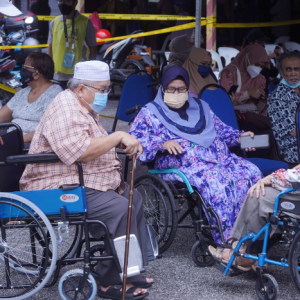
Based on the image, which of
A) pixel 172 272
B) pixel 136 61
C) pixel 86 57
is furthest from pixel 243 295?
pixel 136 61

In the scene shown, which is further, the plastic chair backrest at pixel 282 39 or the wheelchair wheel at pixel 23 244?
the plastic chair backrest at pixel 282 39

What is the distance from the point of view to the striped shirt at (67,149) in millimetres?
3777

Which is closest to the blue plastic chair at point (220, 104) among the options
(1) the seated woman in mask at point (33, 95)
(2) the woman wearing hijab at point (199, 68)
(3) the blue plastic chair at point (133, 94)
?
(2) the woman wearing hijab at point (199, 68)

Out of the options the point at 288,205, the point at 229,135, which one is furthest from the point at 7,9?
the point at 288,205

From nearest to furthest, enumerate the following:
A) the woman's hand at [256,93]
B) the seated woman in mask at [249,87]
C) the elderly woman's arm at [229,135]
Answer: the elderly woman's arm at [229,135]
the seated woman in mask at [249,87]
the woman's hand at [256,93]

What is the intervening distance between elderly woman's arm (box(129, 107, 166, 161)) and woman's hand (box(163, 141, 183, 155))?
0.05m

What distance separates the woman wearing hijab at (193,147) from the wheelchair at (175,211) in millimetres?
55

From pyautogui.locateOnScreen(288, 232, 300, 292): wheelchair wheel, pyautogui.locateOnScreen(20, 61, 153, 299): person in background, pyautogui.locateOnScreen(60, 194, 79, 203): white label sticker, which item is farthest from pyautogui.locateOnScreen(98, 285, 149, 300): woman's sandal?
pyautogui.locateOnScreen(288, 232, 300, 292): wheelchair wheel

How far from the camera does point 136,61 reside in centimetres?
1126

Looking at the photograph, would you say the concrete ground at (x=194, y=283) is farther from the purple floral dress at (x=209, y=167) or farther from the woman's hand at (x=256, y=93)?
the woman's hand at (x=256, y=93)

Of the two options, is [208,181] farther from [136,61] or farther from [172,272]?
[136,61]

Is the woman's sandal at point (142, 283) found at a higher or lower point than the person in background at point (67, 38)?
lower

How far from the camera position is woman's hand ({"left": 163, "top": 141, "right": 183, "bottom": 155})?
4.61 metres

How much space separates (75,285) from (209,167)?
133 centimetres
